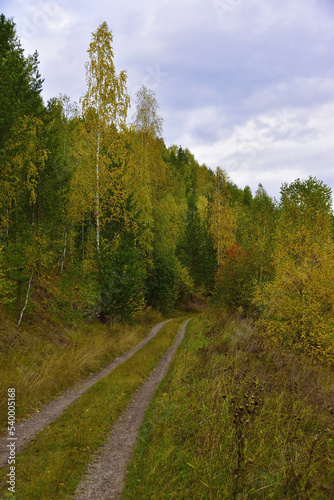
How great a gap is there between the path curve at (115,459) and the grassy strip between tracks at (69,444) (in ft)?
0.51

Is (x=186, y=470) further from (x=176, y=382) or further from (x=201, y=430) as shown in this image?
(x=176, y=382)

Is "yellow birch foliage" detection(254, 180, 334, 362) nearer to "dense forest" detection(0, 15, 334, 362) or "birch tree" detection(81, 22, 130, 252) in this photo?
"dense forest" detection(0, 15, 334, 362)

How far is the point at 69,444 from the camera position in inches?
211

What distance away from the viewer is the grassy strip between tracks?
13.7 ft

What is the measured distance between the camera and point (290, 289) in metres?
14.7

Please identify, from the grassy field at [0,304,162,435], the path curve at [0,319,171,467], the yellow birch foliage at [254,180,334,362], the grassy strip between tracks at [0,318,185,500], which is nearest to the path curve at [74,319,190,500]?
the grassy strip between tracks at [0,318,185,500]

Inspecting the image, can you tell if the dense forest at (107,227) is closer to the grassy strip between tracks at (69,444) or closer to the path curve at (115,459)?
the grassy strip between tracks at (69,444)

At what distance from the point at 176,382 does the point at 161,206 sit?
20.5 m

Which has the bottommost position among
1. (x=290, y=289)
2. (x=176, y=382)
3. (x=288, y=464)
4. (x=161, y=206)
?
(x=176, y=382)

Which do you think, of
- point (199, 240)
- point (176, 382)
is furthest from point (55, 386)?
point (199, 240)


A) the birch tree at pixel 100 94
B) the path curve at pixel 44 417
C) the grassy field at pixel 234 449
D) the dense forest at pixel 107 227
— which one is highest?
the birch tree at pixel 100 94

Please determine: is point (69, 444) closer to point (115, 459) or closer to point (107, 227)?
point (115, 459)

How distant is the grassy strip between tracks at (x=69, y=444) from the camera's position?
4.18 metres

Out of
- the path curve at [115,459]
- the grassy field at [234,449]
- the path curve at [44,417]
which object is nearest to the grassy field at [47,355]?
the path curve at [44,417]
